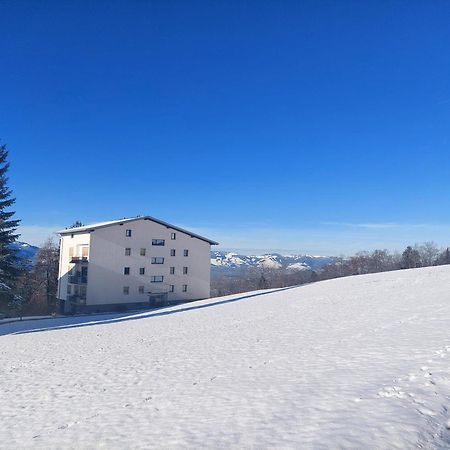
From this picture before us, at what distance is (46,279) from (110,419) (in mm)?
51983

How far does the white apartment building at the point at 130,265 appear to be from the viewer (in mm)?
43656

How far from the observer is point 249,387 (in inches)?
363

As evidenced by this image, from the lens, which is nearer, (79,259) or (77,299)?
(77,299)

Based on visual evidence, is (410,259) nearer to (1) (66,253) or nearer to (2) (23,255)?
(1) (66,253)

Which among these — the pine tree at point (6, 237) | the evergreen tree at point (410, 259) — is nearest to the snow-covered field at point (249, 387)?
the pine tree at point (6, 237)

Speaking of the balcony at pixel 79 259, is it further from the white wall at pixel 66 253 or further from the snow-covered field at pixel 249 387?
the snow-covered field at pixel 249 387

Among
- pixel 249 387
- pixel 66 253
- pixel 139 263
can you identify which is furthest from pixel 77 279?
pixel 249 387

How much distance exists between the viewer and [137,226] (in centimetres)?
4669

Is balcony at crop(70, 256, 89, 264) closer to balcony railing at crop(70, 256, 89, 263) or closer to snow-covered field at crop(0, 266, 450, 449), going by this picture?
balcony railing at crop(70, 256, 89, 263)

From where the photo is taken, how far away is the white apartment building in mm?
43656

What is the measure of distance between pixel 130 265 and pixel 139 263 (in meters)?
1.18

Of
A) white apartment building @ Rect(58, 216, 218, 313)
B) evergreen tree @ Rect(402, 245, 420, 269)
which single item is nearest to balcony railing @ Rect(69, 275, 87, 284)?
white apartment building @ Rect(58, 216, 218, 313)

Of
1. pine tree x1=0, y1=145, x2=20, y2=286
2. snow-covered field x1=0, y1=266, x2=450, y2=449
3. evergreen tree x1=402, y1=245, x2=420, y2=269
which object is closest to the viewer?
snow-covered field x1=0, y1=266, x2=450, y2=449

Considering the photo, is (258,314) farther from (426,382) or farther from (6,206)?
(6,206)
